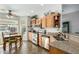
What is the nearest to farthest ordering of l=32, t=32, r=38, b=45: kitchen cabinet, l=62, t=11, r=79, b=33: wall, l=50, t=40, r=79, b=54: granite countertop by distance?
l=50, t=40, r=79, b=54: granite countertop, l=62, t=11, r=79, b=33: wall, l=32, t=32, r=38, b=45: kitchen cabinet

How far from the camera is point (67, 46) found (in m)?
2.46

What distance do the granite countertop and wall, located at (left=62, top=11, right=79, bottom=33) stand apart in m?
0.22

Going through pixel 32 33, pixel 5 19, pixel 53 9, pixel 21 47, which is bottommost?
pixel 21 47

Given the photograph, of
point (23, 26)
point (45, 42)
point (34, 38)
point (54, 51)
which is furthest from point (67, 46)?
point (23, 26)

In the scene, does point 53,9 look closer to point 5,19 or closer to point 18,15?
point 18,15

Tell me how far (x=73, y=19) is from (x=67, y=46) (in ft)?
1.54

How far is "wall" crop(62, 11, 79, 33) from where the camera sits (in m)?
2.52

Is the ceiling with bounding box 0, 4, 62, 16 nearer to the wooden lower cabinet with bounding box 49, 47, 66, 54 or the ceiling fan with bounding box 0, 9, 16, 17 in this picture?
the ceiling fan with bounding box 0, 9, 16, 17

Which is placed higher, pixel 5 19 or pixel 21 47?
pixel 5 19

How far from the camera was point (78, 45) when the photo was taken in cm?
252

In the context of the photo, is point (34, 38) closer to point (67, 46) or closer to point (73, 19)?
point (67, 46)

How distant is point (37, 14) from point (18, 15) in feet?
1.09

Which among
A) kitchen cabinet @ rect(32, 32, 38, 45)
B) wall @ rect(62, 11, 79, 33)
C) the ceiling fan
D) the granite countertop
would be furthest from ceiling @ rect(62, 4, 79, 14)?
the ceiling fan
